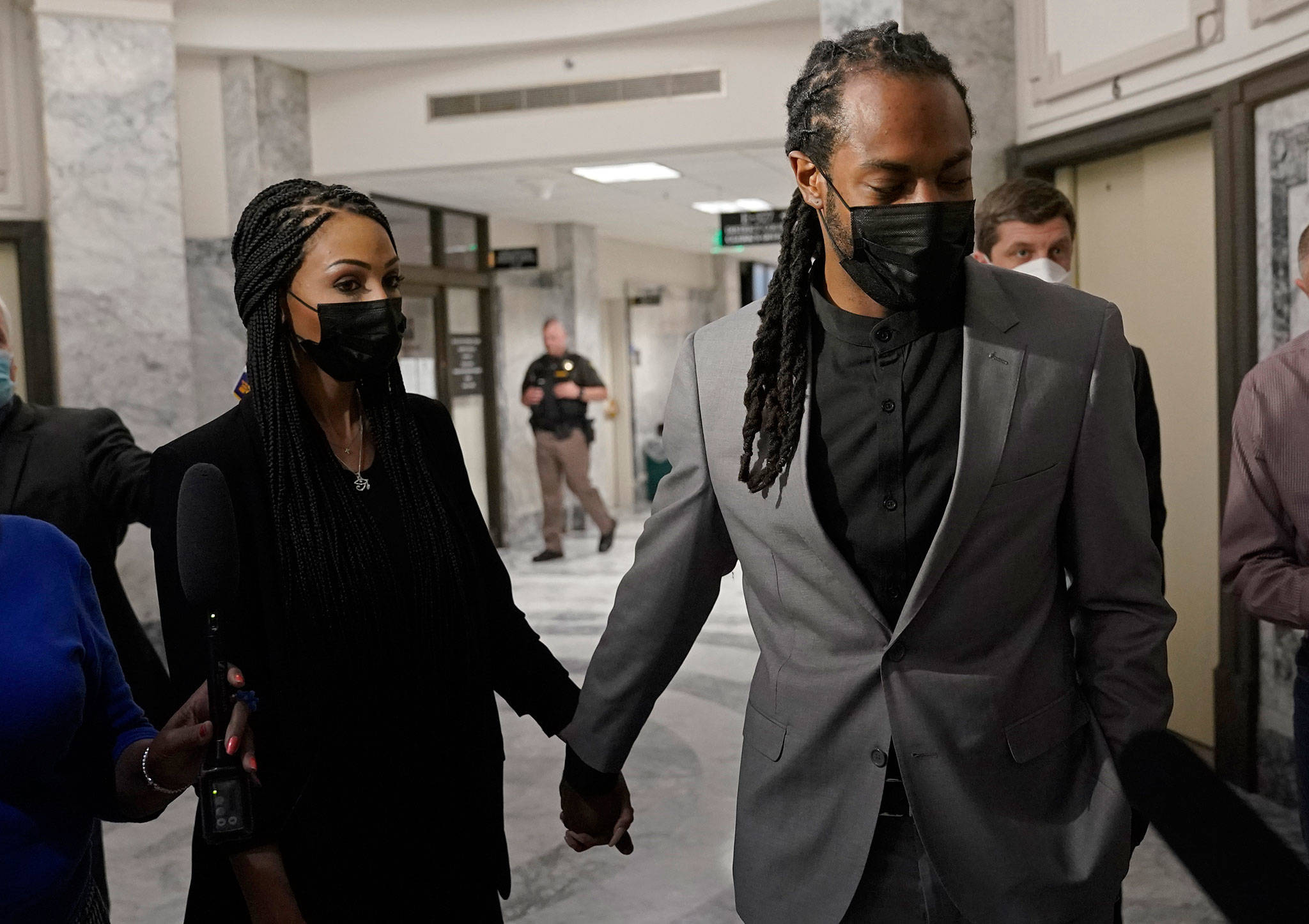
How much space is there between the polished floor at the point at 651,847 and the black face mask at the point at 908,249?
5.39 feet

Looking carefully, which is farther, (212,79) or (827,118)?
(212,79)

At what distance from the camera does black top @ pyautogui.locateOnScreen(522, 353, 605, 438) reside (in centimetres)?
1068

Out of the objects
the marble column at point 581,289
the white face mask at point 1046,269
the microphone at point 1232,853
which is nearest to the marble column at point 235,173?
the marble column at point 581,289

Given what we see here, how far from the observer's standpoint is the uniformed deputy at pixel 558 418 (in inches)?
419

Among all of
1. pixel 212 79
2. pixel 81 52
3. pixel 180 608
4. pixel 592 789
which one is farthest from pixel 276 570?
pixel 212 79

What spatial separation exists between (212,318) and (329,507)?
626 centimetres

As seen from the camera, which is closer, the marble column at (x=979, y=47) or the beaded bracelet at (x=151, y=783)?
the beaded bracelet at (x=151, y=783)

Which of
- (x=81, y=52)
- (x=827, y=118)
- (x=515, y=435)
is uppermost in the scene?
(x=81, y=52)

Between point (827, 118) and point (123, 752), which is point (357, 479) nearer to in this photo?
point (123, 752)

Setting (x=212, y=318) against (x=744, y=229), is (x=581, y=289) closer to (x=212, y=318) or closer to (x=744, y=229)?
(x=744, y=229)

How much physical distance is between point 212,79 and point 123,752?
7289 millimetres

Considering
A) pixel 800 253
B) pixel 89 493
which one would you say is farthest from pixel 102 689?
pixel 800 253

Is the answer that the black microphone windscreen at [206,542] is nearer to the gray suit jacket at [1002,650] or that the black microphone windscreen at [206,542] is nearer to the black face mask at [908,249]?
the gray suit jacket at [1002,650]

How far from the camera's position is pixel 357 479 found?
1996 mm
